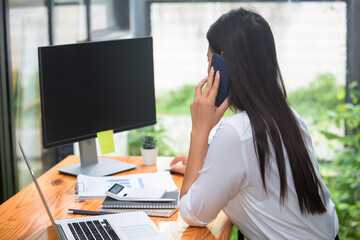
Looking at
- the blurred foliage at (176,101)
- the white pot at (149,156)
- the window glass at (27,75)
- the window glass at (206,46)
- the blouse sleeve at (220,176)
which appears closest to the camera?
the blouse sleeve at (220,176)

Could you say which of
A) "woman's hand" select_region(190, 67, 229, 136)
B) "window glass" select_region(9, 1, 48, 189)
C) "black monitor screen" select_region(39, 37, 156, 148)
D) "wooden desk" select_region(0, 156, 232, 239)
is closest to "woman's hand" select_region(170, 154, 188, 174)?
"wooden desk" select_region(0, 156, 232, 239)

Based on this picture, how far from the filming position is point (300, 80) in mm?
2584

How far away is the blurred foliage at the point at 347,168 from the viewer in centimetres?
252

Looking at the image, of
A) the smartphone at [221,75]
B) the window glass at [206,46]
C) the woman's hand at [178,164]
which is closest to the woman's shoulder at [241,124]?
the smartphone at [221,75]

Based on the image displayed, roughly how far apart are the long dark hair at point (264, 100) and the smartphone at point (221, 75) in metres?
0.05

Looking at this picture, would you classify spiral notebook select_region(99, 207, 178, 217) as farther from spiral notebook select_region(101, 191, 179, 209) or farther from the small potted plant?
the small potted plant

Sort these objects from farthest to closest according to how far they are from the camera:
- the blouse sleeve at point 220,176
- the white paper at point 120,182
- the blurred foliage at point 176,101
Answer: the blurred foliage at point 176,101, the white paper at point 120,182, the blouse sleeve at point 220,176

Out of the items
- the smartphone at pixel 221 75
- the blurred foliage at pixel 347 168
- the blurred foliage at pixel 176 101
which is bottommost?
the blurred foliage at pixel 347 168

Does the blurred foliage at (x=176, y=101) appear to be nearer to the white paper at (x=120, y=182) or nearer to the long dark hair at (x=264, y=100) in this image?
the white paper at (x=120, y=182)

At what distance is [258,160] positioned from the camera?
1226 millimetres

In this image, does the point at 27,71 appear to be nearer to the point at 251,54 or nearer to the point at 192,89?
the point at 192,89

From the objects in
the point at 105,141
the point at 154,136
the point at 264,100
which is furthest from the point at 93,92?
the point at 154,136

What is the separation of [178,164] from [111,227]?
24.4 inches

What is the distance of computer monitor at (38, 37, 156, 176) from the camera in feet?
5.46
